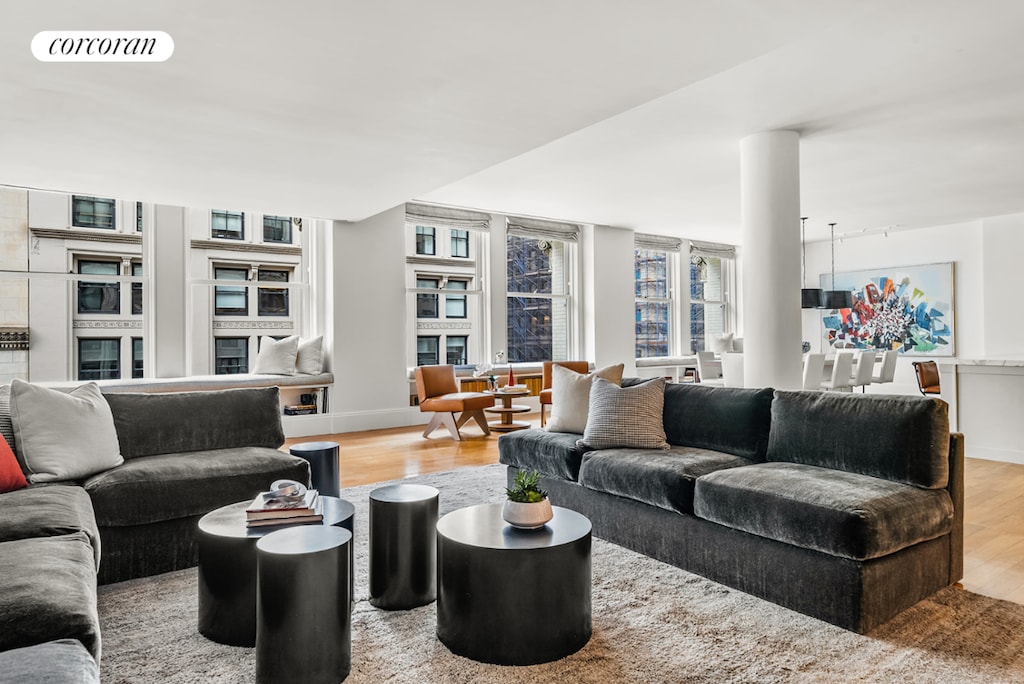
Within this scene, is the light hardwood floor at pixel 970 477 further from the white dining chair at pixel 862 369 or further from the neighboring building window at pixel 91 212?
the neighboring building window at pixel 91 212

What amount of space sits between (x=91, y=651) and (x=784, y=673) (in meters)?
1.84

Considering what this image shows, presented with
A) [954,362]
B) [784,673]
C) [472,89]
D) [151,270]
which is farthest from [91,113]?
[954,362]

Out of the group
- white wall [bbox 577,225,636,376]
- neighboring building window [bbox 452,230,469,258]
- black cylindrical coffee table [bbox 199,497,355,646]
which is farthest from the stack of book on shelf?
white wall [bbox 577,225,636,376]

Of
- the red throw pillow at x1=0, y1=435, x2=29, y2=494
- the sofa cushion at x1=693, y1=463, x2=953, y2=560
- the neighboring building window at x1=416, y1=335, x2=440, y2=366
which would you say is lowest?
the sofa cushion at x1=693, y1=463, x2=953, y2=560

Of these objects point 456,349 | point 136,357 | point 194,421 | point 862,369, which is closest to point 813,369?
point 862,369

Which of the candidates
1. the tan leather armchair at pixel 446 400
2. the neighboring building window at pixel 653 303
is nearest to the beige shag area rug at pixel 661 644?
the tan leather armchair at pixel 446 400

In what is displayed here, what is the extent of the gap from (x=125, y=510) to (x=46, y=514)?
50 centimetres

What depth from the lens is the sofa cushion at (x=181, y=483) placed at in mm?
2639

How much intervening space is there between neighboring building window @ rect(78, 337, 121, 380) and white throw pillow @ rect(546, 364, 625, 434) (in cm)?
470

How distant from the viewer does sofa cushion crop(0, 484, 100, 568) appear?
203 centimetres

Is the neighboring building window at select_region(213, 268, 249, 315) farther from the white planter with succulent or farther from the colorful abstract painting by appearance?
the colorful abstract painting

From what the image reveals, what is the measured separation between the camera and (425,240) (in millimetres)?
8039

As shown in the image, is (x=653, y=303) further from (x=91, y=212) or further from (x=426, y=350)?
(x=91, y=212)

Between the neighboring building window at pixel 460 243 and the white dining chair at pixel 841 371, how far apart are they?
4.49m
